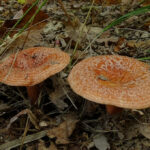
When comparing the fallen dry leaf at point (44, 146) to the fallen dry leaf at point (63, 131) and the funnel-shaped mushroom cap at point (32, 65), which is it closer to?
the fallen dry leaf at point (63, 131)

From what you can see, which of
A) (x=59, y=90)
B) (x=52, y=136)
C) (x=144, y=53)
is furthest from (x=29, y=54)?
(x=144, y=53)

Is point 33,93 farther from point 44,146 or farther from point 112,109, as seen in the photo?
point 112,109

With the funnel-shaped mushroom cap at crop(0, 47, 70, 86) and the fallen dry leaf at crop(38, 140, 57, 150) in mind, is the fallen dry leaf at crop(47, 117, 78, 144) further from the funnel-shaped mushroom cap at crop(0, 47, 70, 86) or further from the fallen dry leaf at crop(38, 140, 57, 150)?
the funnel-shaped mushroom cap at crop(0, 47, 70, 86)

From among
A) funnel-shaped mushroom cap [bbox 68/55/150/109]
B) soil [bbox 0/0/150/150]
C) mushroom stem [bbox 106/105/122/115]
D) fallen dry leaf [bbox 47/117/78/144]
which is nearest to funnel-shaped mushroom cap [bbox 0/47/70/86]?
funnel-shaped mushroom cap [bbox 68/55/150/109]

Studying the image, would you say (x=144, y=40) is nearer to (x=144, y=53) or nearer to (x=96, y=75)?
(x=144, y=53)

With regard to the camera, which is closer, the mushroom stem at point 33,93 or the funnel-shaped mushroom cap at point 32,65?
the funnel-shaped mushroom cap at point 32,65

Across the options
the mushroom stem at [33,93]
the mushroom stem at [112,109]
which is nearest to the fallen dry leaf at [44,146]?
the mushroom stem at [33,93]

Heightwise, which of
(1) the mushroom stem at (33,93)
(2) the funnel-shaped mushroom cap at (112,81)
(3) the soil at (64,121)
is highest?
(2) the funnel-shaped mushroom cap at (112,81)
